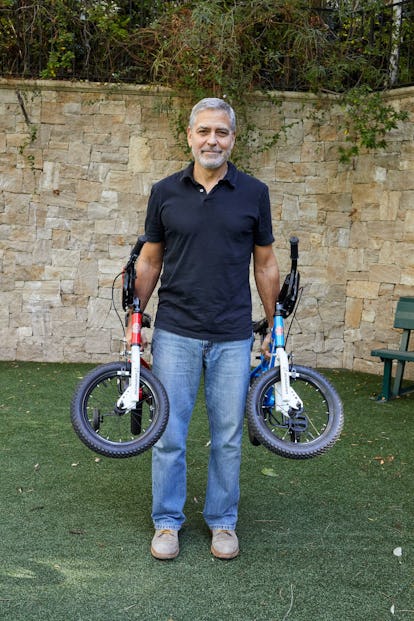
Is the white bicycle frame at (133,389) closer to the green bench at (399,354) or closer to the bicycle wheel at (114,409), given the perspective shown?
the bicycle wheel at (114,409)

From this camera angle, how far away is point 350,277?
828 centimetres

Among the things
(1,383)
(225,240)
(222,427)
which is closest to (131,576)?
(222,427)

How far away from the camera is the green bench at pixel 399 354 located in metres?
6.77

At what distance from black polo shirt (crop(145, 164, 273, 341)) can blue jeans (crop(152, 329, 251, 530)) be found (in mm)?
75

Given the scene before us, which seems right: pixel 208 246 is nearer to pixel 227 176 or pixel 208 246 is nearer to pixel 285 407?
pixel 227 176

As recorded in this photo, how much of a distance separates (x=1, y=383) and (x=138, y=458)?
276cm

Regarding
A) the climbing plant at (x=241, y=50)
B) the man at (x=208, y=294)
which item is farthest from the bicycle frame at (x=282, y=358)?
the climbing plant at (x=241, y=50)

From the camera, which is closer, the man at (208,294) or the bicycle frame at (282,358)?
the bicycle frame at (282,358)

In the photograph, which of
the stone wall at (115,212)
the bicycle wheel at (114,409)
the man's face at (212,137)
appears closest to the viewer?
the bicycle wheel at (114,409)

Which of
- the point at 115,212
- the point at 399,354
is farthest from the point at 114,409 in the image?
the point at 115,212

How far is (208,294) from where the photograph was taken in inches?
129

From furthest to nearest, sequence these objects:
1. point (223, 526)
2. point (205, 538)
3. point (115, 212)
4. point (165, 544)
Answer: point (115, 212) → point (205, 538) → point (223, 526) → point (165, 544)

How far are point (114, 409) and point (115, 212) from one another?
5356 mm

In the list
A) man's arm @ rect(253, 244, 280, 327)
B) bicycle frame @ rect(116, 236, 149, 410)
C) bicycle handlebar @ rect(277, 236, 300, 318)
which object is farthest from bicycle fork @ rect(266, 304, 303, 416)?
bicycle frame @ rect(116, 236, 149, 410)
